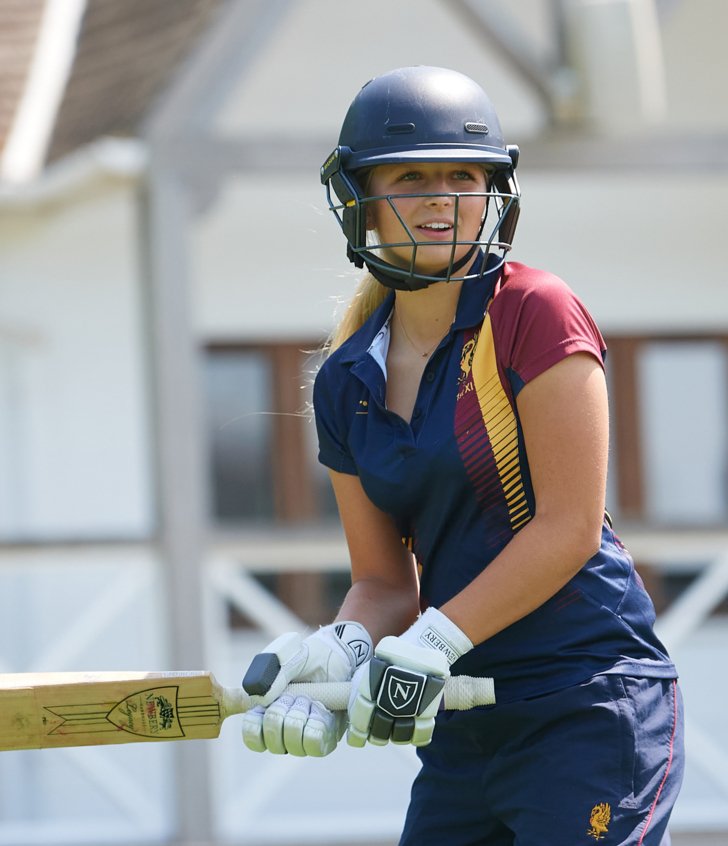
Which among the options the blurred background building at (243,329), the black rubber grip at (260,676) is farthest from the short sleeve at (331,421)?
the blurred background building at (243,329)

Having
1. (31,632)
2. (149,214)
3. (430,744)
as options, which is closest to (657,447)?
(31,632)

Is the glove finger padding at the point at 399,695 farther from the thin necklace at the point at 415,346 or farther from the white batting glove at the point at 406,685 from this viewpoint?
the thin necklace at the point at 415,346

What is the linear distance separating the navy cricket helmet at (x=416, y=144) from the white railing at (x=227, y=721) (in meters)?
3.52

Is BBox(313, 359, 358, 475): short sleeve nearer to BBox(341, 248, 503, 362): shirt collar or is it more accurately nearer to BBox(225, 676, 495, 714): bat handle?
BBox(341, 248, 503, 362): shirt collar

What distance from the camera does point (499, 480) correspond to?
2543 millimetres

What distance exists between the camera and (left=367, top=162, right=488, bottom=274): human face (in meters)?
2.61

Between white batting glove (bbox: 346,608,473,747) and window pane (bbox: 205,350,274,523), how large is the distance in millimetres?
6934

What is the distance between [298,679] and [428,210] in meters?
0.80

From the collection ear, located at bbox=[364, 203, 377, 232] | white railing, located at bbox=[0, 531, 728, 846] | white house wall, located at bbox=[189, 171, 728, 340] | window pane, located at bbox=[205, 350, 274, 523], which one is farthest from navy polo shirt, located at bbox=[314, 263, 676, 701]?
window pane, located at bbox=[205, 350, 274, 523]

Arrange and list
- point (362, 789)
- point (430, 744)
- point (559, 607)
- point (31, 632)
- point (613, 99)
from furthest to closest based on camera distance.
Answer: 1. point (31, 632)
2. point (362, 789)
3. point (613, 99)
4. point (430, 744)
5. point (559, 607)

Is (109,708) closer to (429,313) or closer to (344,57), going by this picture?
(429,313)

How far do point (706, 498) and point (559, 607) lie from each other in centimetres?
727

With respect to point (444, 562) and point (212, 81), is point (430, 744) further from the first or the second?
point (212, 81)

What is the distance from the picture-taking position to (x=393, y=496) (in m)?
2.65
